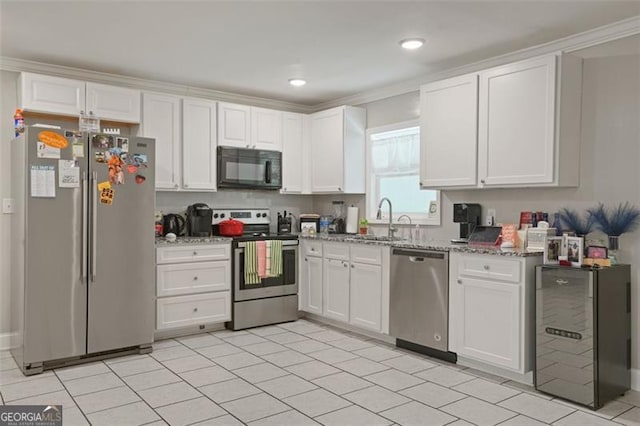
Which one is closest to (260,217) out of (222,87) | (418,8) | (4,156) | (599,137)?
(222,87)

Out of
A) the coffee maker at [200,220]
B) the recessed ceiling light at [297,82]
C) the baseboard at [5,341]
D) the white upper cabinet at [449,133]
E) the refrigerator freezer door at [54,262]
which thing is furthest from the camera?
the coffee maker at [200,220]

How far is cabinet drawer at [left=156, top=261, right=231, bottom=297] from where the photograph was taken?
4.41m

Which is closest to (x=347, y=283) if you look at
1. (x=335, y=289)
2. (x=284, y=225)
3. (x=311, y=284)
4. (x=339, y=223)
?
(x=335, y=289)

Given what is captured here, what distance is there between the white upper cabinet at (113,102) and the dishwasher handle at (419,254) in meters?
2.67

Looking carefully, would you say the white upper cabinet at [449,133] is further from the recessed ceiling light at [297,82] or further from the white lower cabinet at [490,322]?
the recessed ceiling light at [297,82]

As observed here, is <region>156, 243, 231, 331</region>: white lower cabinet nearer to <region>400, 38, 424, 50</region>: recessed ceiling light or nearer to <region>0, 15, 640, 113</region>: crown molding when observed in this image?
<region>0, 15, 640, 113</region>: crown molding

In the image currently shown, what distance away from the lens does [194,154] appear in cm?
486

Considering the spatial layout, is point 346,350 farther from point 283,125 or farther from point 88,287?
point 283,125

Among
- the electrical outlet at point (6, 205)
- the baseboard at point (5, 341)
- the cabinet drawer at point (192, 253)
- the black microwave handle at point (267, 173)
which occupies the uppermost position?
the black microwave handle at point (267, 173)

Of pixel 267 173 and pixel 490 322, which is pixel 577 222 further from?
pixel 267 173

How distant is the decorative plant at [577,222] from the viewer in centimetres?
344

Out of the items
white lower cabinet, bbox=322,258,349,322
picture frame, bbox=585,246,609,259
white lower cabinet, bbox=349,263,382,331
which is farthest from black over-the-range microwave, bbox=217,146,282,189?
picture frame, bbox=585,246,609,259

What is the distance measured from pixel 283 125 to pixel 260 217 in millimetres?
1071

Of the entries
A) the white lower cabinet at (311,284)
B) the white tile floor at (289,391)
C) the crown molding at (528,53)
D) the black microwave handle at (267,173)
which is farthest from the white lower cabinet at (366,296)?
the crown molding at (528,53)
